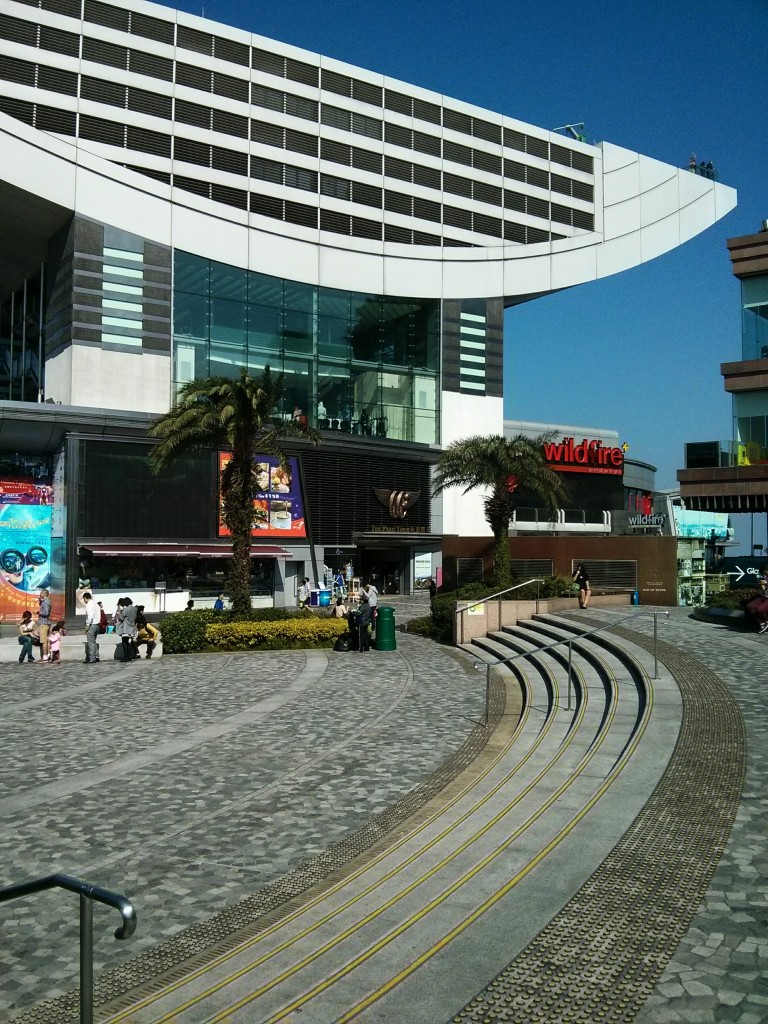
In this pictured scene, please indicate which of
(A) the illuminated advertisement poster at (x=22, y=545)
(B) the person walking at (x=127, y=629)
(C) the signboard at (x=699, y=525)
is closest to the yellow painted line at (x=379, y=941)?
(B) the person walking at (x=127, y=629)

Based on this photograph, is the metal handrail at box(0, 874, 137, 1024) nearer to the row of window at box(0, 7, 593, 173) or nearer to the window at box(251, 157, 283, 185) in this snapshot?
the row of window at box(0, 7, 593, 173)

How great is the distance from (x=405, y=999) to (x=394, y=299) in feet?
168

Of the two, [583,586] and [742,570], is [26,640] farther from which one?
[742,570]

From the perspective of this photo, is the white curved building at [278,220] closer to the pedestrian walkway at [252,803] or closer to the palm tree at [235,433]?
the palm tree at [235,433]

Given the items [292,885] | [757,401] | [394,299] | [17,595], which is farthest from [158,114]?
[292,885]

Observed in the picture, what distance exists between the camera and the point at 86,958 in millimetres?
5363

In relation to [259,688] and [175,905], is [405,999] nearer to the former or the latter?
[175,905]

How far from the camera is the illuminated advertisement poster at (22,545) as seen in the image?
41000 millimetres

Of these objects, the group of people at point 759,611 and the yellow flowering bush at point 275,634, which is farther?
the yellow flowering bush at point 275,634

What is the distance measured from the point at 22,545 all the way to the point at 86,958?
128 ft

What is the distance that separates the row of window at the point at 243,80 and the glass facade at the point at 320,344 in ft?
32.3

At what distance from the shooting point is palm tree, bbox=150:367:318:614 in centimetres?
2855

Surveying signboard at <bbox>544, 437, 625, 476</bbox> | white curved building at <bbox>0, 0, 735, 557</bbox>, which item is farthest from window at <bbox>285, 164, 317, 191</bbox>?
signboard at <bbox>544, 437, 625, 476</bbox>

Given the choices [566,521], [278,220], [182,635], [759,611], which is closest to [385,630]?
[182,635]
